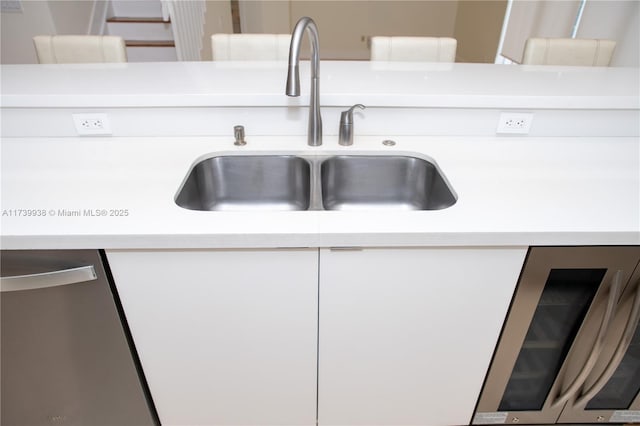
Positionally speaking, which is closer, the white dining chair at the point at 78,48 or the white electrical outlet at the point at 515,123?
the white electrical outlet at the point at 515,123

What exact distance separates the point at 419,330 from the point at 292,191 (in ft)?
1.86

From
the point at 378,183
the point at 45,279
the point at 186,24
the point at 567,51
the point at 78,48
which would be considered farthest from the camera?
the point at 186,24

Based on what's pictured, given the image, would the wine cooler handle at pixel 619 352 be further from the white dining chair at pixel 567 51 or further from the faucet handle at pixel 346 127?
the white dining chair at pixel 567 51

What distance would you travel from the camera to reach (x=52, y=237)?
796 millimetres

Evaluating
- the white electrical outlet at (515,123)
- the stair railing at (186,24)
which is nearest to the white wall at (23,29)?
the stair railing at (186,24)

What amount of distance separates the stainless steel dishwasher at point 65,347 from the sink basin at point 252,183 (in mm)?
379

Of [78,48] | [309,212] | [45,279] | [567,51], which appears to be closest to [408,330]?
[309,212]

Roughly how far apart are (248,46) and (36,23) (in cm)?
219

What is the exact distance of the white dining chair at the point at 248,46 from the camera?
1.85 m

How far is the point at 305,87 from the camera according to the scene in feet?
4.14

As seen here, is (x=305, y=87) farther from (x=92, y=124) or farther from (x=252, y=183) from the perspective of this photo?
(x=92, y=124)

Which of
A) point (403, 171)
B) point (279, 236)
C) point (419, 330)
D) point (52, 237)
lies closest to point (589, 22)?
point (403, 171)

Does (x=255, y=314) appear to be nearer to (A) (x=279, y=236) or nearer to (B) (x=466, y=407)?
(A) (x=279, y=236)

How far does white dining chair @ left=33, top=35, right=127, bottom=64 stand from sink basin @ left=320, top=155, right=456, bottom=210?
1.34 m
